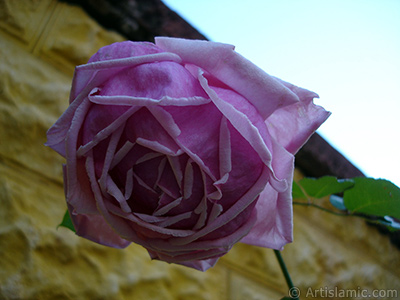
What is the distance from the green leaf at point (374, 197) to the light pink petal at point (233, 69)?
0.24m

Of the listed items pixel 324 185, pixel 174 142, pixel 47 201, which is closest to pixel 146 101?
pixel 174 142

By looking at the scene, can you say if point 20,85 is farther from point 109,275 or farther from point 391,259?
point 391,259

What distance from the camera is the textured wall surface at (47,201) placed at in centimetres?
55

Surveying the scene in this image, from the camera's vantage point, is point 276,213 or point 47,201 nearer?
point 276,213

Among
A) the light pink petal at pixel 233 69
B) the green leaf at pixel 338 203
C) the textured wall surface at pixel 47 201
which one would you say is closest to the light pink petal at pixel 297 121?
the light pink petal at pixel 233 69

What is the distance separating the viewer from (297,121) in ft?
0.98

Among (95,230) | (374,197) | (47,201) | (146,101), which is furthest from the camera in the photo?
(47,201)

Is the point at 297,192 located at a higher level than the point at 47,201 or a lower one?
higher

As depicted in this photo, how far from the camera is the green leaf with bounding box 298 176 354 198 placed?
0.45m

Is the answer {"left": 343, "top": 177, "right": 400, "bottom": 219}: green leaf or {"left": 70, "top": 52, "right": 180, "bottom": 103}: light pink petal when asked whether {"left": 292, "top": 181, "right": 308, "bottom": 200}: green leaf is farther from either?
{"left": 70, "top": 52, "right": 180, "bottom": 103}: light pink petal

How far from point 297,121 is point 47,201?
498 millimetres

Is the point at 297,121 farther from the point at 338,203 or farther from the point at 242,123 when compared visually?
the point at 338,203

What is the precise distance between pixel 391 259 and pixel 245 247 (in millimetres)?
640

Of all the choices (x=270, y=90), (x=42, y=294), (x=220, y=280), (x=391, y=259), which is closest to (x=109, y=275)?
(x=42, y=294)
